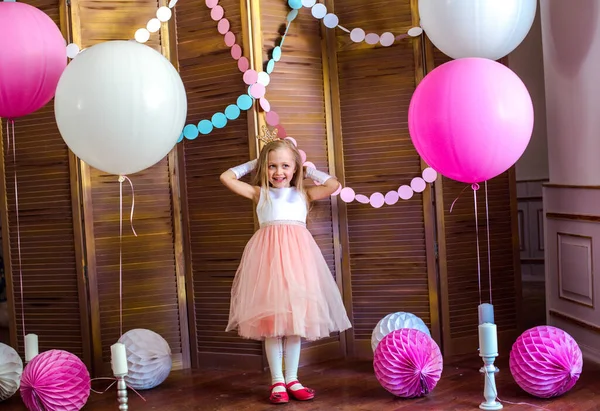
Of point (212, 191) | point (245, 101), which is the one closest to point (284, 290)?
point (212, 191)

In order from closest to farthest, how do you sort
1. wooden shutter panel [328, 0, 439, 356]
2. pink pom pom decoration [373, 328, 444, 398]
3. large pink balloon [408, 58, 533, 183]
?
large pink balloon [408, 58, 533, 183]
pink pom pom decoration [373, 328, 444, 398]
wooden shutter panel [328, 0, 439, 356]

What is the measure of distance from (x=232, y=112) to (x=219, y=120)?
0.27 feet

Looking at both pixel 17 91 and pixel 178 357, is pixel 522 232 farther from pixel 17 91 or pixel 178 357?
pixel 17 91

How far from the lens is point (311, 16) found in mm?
3789

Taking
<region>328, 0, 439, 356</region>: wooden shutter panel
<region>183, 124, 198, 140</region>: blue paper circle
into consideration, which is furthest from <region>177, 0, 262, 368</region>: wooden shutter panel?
<region>328, 0, 439, 356</region>: wooden shutter panel

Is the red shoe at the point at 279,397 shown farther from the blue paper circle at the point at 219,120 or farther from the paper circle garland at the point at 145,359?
the blue paper circle at the point at 219,120

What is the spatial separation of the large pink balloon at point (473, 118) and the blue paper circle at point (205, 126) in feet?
3.97

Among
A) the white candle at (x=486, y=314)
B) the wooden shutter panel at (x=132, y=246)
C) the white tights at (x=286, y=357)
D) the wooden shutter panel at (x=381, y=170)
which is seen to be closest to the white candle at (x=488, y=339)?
the white candle at (x=486, y=314)

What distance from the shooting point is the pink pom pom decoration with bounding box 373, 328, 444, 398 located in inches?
118

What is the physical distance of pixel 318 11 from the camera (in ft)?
12.2

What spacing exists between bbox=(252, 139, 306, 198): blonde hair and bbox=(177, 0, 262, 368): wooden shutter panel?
331 millimetres

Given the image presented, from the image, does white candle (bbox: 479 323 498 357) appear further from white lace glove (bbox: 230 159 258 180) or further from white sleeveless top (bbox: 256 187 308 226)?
white lace glove (bbox: 230 159 258 180)

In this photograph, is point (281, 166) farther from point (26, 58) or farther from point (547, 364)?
point (547, 364)

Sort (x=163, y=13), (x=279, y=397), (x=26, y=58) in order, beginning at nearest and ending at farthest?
(x=26, y=58), (x=279, y=397), (x=163, y=13)
